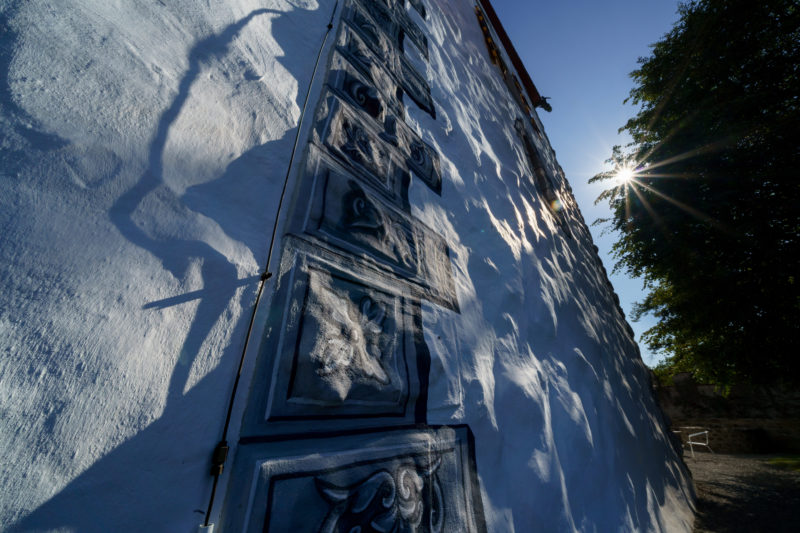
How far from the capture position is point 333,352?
582 millimetres

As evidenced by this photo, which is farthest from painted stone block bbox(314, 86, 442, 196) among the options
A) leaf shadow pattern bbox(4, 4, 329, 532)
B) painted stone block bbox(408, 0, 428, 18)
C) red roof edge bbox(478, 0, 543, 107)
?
red roof edge bbox(478, 0, 543, 107)

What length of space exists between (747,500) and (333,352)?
3.65 m

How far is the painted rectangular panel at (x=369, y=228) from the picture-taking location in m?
0.70

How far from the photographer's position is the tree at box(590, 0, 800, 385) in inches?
151

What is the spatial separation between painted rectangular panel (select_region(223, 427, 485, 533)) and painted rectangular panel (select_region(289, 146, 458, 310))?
14.6 inches

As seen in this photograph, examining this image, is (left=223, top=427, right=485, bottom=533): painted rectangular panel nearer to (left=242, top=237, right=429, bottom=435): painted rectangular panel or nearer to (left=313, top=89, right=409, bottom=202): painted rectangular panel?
(left=242, top=237, right=429, bottom=435): painted rectangular panel

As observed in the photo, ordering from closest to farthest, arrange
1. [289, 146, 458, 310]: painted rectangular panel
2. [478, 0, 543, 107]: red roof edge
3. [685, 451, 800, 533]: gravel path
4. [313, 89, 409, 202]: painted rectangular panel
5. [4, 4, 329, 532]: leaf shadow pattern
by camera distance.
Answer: [4, 4, 329, 532]: leaf shadow pattern → [289, 146, 458, 310]: painted rectangular panel → [313, 89, 409, 202]: painted rectangular panel → [685, 451, 800, 533]: gravel path → [478, 0, 543, 107]: red roof edge

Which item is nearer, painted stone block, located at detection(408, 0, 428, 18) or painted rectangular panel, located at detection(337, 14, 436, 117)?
painted rectangular panel, located at detection(337, 14, 436, 117)

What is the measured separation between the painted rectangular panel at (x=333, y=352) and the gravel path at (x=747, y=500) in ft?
8.42

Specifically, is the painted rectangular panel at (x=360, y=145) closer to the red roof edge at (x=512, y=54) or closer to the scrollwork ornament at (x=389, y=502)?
the scrollwork ornament at (x=389, y=502)

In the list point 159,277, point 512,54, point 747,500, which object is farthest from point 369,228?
point 512,54

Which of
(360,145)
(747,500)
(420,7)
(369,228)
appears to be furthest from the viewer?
(747,500)

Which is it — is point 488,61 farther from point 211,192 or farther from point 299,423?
point 299,423

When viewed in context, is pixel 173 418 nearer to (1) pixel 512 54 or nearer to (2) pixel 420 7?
(2) pixel 420 7
